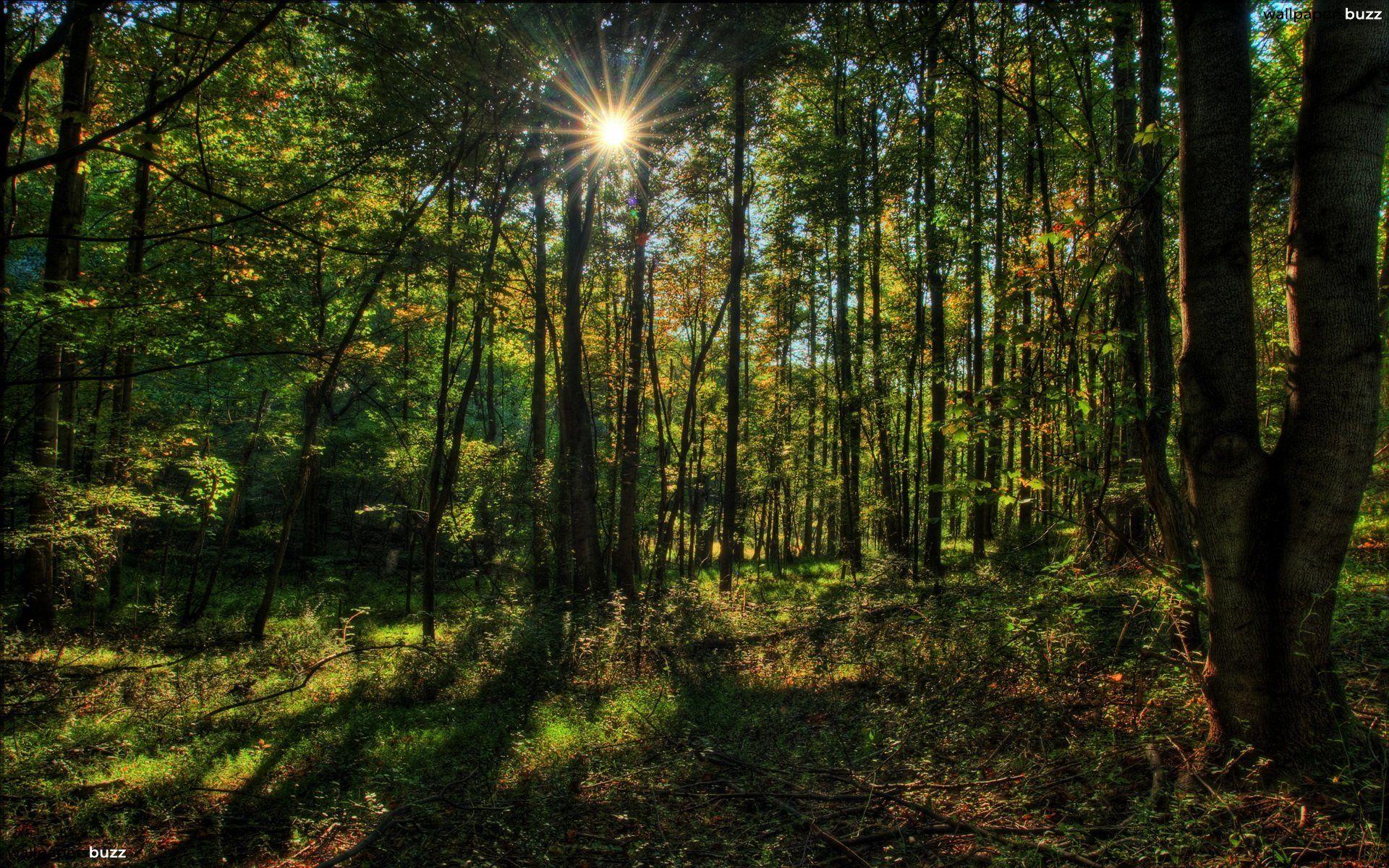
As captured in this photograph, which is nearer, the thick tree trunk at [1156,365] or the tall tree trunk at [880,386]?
the thick tree trunk at [1156,365]

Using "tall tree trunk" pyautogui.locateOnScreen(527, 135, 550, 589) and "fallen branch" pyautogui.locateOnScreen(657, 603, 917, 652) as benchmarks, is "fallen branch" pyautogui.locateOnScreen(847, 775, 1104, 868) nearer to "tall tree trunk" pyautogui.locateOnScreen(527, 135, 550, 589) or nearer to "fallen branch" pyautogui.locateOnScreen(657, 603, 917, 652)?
"fallen branch" pyautogui.locateOnScreen(657, 603, 917, 652)

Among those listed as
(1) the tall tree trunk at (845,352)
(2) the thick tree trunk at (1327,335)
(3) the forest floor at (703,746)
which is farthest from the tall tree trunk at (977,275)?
(2) the thick tree trunk at (1327,335)

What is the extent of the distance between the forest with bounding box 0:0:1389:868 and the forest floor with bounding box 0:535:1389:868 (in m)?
0.04

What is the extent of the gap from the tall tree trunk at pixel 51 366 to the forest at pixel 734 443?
0.09 m

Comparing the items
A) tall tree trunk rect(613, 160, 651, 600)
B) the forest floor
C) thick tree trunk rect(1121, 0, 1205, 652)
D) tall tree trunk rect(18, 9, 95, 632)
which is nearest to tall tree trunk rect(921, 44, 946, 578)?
the forest floor

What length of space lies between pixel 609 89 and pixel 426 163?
172 inches

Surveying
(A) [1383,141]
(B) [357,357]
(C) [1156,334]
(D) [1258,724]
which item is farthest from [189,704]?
(A) [1383,141]

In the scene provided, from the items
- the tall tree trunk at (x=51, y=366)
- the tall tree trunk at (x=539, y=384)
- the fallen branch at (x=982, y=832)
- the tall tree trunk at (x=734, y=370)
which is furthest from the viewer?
the tall tree trunk at (x=539, y=384)

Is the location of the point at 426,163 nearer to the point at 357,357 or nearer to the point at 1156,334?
the point at 357,357

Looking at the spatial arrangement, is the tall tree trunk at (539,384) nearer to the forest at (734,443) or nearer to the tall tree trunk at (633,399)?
the forest at (734,443)

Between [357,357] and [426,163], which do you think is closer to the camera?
[426,163]

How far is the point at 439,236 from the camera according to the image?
9055mm

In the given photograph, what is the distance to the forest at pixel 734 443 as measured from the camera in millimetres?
2746

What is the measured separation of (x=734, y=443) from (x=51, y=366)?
11128 mm
